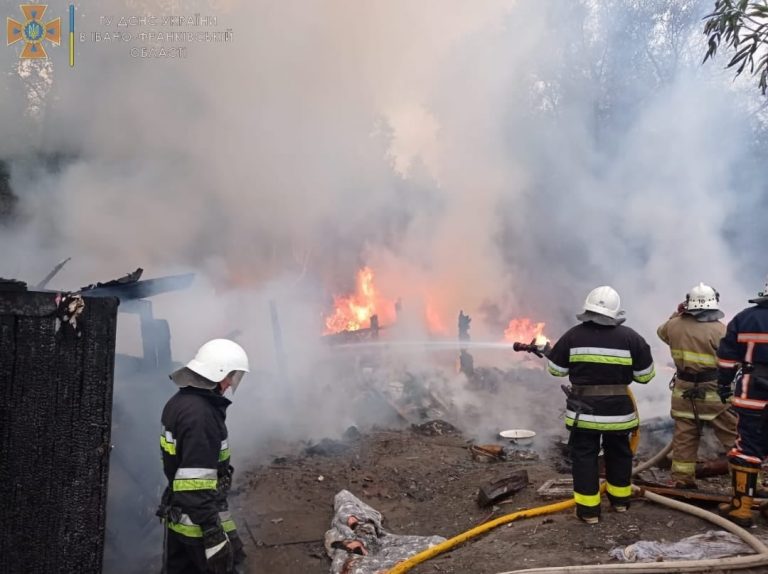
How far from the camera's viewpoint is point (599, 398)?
413cm

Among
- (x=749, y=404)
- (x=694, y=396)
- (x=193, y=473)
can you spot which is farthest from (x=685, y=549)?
(x=193, y=473)

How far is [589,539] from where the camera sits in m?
3.91

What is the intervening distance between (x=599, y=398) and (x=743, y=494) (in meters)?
1.24

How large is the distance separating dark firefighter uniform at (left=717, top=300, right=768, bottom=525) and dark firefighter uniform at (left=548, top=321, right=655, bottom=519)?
660mm

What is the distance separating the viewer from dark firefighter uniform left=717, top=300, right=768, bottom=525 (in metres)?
3.98

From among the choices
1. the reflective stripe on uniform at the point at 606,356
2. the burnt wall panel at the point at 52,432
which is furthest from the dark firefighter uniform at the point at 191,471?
the reflective stripe on uniform at the point at 606,356

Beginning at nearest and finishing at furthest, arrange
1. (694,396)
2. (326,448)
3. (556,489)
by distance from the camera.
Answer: (694,396), (556,489), (326,448)

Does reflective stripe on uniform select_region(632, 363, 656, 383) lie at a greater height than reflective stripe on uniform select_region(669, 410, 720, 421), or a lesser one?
greater

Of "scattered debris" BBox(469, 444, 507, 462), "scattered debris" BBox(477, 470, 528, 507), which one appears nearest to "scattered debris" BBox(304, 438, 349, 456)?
"scattered debris" BBox(469, 444, 507, 462)

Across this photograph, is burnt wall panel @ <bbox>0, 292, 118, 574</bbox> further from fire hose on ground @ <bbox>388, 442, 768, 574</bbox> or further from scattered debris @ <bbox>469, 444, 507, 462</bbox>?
scattered debris @ <bbox>469, 444, 507, 462</bbox>

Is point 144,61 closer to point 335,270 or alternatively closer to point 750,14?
point 335,270

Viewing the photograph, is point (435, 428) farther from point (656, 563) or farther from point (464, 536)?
point (656, 563)

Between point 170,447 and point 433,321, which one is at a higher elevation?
point 170,447

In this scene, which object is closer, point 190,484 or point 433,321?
point 190,484
